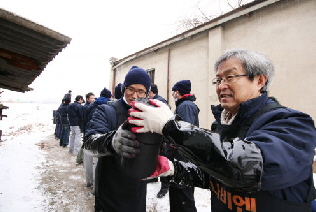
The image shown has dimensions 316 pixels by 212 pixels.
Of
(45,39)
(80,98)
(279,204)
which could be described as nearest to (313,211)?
(279,204)

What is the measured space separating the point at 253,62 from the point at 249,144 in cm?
70

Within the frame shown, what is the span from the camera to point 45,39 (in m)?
2.24

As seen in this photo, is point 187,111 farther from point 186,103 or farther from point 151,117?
point 151,117

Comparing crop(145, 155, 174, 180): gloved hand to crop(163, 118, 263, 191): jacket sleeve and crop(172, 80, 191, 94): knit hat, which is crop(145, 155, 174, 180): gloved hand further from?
crop(172, 80, 191, 94): knit hat

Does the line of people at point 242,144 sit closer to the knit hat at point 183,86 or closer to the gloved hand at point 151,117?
the gloved hand at point 151,117

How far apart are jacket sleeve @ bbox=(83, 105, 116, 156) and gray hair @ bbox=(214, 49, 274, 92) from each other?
108 cm

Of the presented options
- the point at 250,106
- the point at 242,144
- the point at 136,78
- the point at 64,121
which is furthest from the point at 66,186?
the point at 64,121

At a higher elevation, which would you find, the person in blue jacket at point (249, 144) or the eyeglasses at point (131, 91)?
the eyeglasses at point (131, 91)

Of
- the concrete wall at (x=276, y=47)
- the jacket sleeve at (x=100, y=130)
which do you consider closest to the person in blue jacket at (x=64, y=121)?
the concrete wall at (x=276, y=47)

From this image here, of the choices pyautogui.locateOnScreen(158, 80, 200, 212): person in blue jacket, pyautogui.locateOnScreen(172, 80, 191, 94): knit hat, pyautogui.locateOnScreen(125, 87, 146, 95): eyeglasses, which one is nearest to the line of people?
pyautogui.locateOnScreen(125, 87, 146, 95): eyeglasses

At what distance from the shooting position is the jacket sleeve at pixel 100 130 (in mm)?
1425

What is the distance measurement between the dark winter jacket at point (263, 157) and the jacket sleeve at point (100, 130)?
0.83 m

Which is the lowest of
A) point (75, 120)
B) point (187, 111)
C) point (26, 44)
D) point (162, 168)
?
point (162, 168)

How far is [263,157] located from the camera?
2.35ft
